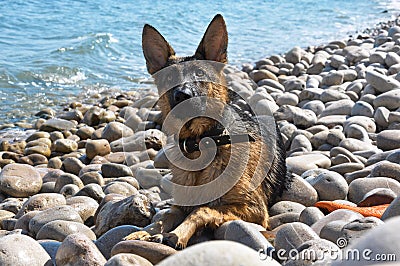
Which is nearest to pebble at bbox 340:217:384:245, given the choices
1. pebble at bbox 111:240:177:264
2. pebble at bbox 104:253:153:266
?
pebble at bbox 111:240:177:264

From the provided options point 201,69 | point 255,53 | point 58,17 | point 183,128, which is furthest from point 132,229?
point 58,17

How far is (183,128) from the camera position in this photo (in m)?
5.36

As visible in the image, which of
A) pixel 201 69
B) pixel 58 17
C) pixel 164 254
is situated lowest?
pixel 58 17

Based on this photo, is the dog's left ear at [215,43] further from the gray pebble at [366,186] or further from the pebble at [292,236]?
the pebble at [292,236]

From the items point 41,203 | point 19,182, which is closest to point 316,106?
point 19,182

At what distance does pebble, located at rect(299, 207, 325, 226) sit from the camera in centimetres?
468

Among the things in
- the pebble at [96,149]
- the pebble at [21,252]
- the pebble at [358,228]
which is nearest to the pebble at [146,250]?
the pebble at [21,252]

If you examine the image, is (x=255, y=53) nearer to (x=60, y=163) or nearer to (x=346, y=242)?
(x=60, y=163)

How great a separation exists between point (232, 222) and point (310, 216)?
2.74ft

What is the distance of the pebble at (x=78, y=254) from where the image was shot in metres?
3.70

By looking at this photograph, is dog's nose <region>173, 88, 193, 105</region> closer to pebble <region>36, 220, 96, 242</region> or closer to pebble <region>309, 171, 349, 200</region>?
pebble <region>36, 220, 96, 242</region>

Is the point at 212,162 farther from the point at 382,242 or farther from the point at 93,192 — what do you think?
the point at 382,242

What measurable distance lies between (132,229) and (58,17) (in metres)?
20.2

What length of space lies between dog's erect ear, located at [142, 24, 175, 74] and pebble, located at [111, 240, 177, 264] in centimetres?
242
